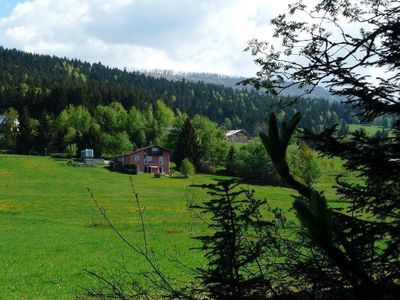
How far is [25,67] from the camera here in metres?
195

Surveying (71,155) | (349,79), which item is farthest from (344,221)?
(71,155)

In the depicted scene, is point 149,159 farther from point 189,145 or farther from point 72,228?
point 72,228

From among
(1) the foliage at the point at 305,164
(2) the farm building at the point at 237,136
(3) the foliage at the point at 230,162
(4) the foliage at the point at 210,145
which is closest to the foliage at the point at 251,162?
(3) the foliage at the point at 230,162

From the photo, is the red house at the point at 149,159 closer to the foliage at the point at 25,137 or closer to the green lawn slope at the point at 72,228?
the green lawn slope at the point at 72,228

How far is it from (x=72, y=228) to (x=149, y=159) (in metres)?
56.1

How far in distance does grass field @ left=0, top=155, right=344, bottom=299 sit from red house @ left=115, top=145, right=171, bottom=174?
13514mm

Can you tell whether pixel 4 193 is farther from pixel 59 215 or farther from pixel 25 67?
pixel 25 67

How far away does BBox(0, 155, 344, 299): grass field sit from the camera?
17016mm

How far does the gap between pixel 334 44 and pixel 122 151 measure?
96.2 m

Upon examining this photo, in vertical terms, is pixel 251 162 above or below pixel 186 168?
above

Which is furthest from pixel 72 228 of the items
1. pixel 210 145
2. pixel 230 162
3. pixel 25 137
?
pixel 25 137

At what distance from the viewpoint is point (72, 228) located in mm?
32469

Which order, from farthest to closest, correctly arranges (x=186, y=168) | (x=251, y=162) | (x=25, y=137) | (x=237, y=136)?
(x=237, y=136) < (x=25, y=137) < (x=251, y=162) < (x=186, y=168)

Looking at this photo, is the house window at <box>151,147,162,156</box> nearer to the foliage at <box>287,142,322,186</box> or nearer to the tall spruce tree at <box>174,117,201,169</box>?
the tall spruce tree at <box>174,117,201,169</box>
